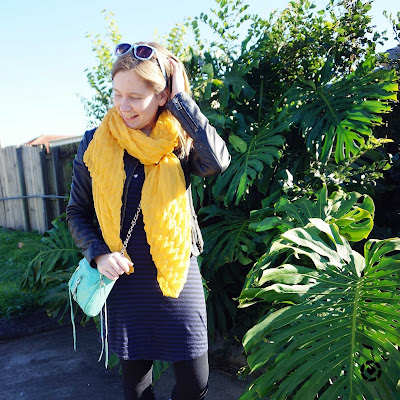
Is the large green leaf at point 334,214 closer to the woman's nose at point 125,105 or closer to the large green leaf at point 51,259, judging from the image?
the woman's nose at point 125,105

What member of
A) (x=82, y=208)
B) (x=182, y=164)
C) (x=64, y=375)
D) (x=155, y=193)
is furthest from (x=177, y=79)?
(x=64, y=375)

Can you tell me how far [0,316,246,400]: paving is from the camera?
117 inches

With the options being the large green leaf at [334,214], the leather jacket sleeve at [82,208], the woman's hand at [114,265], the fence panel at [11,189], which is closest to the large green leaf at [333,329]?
the large green leaf at [334,214]

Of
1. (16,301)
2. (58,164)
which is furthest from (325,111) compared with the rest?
(58,164)

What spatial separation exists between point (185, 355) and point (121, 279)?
0.37 metres

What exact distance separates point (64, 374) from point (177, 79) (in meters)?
2.42

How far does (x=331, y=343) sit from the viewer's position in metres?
1.64

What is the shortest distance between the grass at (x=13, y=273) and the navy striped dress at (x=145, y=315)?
90.4 inches

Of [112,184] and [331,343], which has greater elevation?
[112,184]

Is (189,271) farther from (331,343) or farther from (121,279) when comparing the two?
(331,343)

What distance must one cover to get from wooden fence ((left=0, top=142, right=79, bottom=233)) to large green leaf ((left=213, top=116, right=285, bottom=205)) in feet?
10.8

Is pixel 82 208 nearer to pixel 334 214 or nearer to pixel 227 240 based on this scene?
pixel 334 214

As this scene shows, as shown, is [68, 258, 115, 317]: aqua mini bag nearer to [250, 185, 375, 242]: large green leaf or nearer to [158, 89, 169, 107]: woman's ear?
[158, 89, 169, 107]: woman's ear

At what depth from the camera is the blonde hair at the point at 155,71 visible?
1.66m
